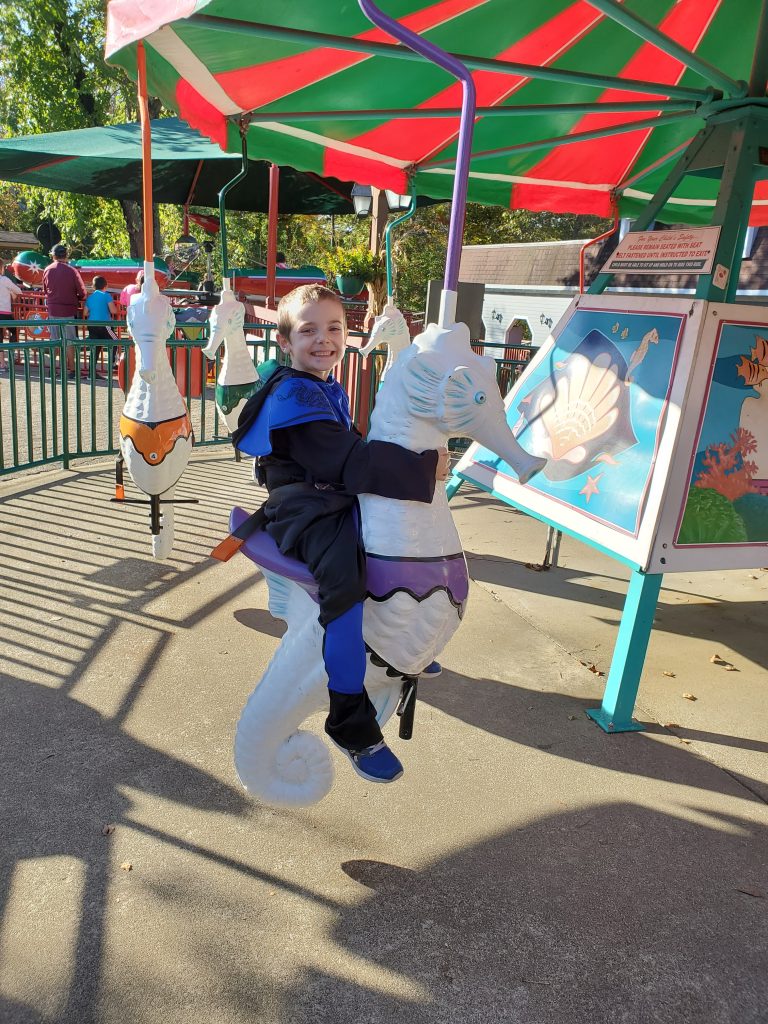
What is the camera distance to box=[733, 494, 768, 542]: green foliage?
3.38m

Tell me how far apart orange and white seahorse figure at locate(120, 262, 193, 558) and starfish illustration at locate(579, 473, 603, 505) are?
2.02 metres

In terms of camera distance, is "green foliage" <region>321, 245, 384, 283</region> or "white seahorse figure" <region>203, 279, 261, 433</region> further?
"green foliage" <region>321, 245, 384, 283</region>

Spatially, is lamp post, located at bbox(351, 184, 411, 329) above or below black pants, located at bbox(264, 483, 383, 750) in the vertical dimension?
above

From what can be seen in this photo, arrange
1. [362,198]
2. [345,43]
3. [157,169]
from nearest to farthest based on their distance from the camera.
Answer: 1. [345,43]
2. [157,169]
3. [362,198]

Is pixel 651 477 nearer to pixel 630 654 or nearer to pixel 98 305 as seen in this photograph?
pixel 630 654

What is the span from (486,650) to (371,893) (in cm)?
187

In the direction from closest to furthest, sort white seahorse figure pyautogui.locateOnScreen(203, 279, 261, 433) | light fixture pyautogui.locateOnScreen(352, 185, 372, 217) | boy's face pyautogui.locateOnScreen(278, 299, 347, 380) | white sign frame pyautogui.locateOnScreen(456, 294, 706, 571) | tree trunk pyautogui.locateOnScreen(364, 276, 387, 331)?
boy's face pyautogui.locateOnScreen(278, 299, 347, 380) → white sign frame pyautogui.locateOnScreen(456, 294, 706, 571) → white seahorse figure pyautogui.locateOnScreen(203, 279, 261, 433) → light fixture pyautogui.locateOnScreen(352, 185, 372, 217) → tree trunk pyautogui.locateOnScreen(364, 276, 387, 331)

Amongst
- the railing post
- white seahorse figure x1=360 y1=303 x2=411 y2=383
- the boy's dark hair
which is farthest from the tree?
the boy's dark hair

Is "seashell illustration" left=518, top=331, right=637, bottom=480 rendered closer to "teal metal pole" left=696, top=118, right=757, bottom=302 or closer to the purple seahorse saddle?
"teal metal pole" left=696, top=118, right=757, bottom=302

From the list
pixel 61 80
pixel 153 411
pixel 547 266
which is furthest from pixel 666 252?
pixel 61 80

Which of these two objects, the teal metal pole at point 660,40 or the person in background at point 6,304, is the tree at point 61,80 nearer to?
the person in background at point 6,304

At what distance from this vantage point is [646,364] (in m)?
3.40

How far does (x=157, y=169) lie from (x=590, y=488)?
771 centimetres

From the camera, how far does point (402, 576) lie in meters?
1.88
